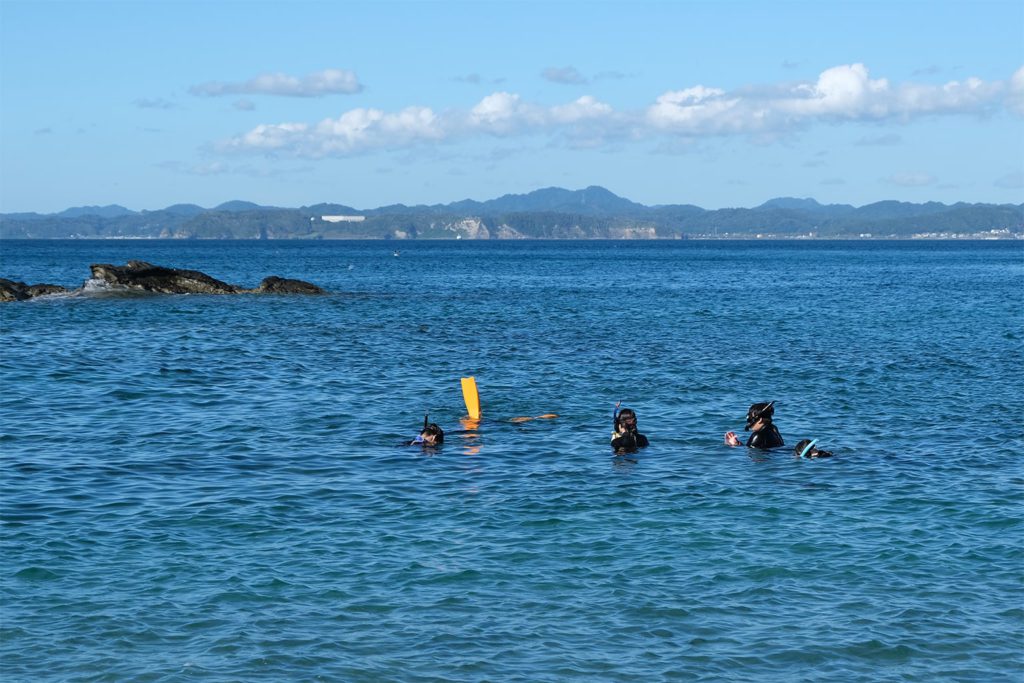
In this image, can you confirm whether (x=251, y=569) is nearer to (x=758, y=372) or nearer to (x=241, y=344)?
(x=758, y=372)

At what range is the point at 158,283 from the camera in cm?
7769

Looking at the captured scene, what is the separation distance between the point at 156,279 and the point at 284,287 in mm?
9054

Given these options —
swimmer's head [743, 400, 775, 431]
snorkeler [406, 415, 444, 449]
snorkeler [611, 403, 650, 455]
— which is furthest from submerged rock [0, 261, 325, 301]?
swimmer's head [743, 400, 775, 431]

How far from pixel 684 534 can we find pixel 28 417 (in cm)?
1956

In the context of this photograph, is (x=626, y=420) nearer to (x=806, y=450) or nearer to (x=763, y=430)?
(x=763, y=430)

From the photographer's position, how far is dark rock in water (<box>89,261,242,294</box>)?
75.9 meters

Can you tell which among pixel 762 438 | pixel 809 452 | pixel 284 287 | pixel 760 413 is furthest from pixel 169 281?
pixel 809 452

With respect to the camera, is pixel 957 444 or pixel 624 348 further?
pixel 624 348

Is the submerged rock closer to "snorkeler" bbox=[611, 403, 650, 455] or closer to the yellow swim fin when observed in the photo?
the yellow swim fin

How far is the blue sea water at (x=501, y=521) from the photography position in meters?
14.6

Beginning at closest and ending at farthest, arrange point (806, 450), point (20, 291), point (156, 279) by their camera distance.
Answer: point (806, 450)
point (20, 291)
point (156, 279)

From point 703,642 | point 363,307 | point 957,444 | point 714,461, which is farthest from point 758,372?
point 363,307

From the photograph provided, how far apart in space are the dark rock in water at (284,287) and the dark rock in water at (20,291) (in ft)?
45.2

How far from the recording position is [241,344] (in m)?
48.8
